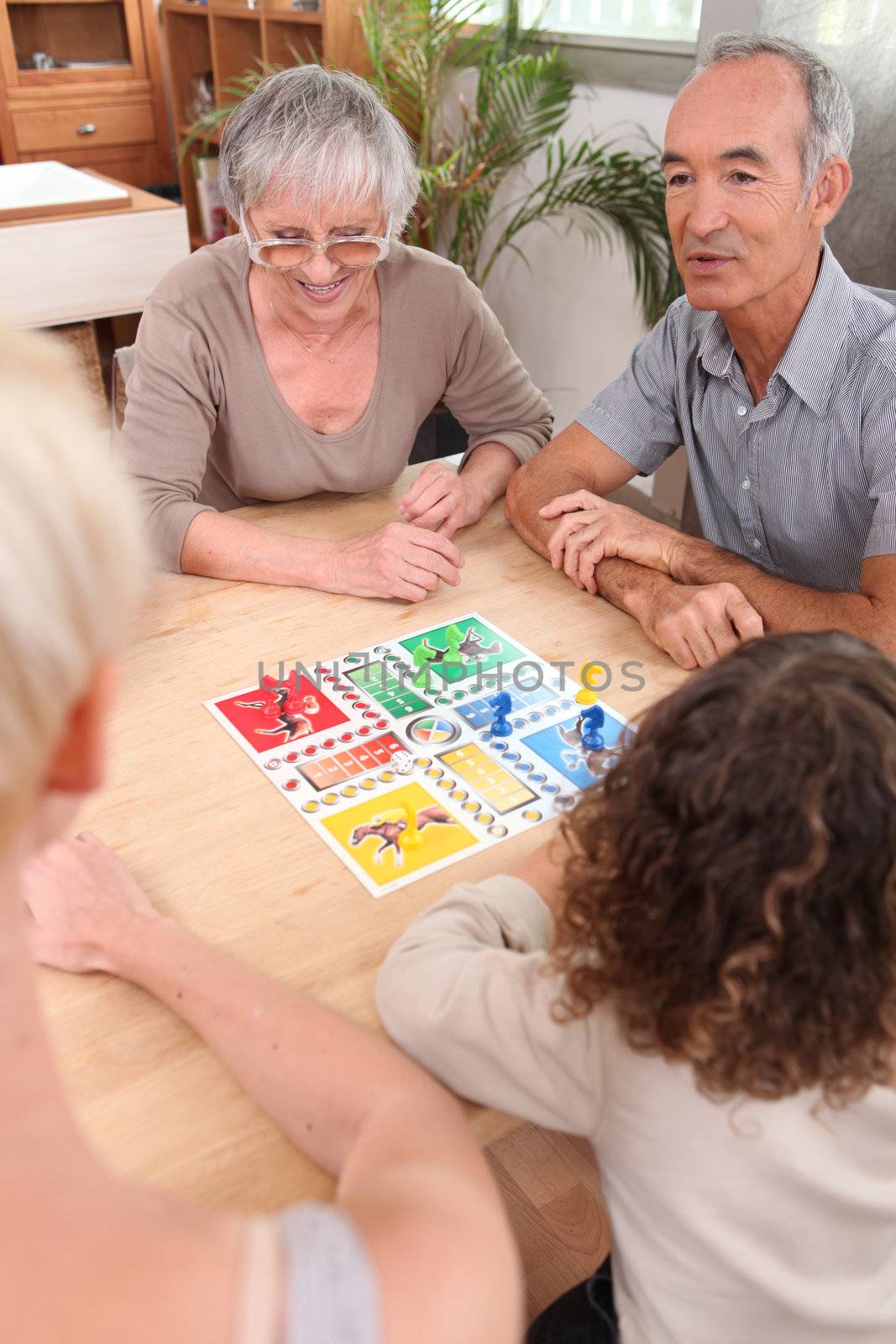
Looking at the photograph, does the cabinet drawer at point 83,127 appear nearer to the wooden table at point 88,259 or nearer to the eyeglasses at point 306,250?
the wooden table at point 88,259

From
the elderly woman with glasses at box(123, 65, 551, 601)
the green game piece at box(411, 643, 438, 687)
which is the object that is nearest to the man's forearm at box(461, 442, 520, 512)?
the elderly woman with glasses at box(123, 65, 551, 601)

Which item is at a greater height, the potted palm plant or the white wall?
the potted palm plant

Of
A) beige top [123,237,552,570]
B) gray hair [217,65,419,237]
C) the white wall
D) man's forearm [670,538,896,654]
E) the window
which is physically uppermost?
the window

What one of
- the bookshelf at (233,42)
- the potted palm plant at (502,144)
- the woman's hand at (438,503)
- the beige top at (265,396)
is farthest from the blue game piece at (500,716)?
the bookshelf at (233,42)

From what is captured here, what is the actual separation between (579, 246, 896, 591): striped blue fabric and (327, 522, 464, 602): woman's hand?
478 millimetres

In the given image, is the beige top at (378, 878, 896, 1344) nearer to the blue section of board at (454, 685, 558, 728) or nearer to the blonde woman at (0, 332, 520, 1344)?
the blonde woman at (0, 332, 520, 1344)

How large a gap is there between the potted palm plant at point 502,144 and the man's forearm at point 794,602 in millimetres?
1888

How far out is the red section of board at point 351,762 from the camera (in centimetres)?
118

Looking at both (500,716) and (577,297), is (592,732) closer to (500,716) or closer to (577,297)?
(500,716)

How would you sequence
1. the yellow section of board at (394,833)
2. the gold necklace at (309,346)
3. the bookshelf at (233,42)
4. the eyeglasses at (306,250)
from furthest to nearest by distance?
the bookshelf at (233,42) < the gold necklace at (309,346) < the eyeglasses at (306,250) < the yellow section of board at (394,833)

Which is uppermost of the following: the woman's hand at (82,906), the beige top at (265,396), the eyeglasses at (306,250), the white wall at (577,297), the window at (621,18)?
the window at (621,18)

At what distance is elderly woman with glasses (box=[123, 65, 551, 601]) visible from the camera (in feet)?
5.18

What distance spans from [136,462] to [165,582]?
22cm

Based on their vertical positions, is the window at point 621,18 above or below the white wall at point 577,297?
above
